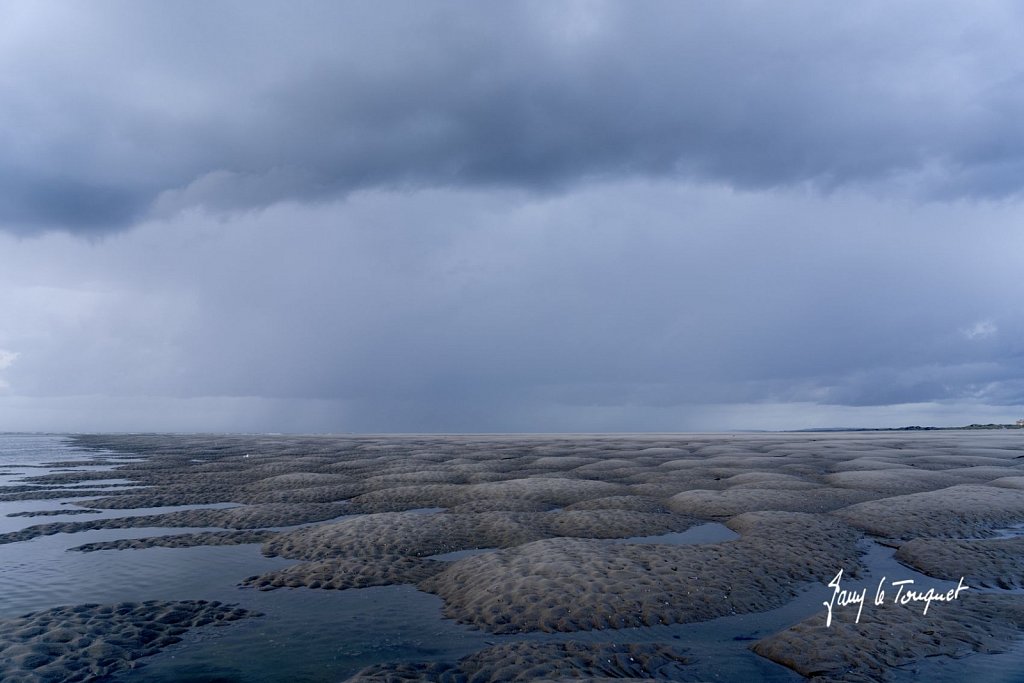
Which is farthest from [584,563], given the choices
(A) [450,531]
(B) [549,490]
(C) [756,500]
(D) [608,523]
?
(C) [756,500]

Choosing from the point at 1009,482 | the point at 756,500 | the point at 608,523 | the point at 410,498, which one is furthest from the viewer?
the point at 1009,482

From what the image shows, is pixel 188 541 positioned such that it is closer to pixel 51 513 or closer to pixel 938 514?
pixel 51 513

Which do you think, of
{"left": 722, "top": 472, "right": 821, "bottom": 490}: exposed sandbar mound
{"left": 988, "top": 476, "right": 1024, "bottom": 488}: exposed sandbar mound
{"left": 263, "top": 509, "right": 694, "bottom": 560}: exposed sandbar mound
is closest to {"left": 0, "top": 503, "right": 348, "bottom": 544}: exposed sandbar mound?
{"left": 263, "top": 509, "right": 694, "bottom": 560}: exposed sandbar mound

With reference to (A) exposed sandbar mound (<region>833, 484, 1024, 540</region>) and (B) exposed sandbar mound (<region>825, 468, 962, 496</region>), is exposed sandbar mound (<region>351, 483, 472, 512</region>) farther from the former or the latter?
(B) exposed sandbar mound (<region>825, 468, 962, 496</region>)

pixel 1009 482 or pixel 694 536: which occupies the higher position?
pixel 1009 482

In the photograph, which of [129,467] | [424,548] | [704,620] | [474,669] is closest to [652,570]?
[704,620]

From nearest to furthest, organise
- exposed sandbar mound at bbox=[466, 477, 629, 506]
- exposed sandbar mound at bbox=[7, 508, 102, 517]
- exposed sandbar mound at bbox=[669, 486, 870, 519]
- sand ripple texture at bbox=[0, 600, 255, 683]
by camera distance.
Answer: sand ripple texture at bbox=[0, 600, 255, 683] → exposed sandbar mound at bbox=[669, 486, 870, 519] → exposed sandbar mound at bbox=[7, 508, 102, 517] → exposed sandbar mound at bbox=[466, 477, 629, 506]
